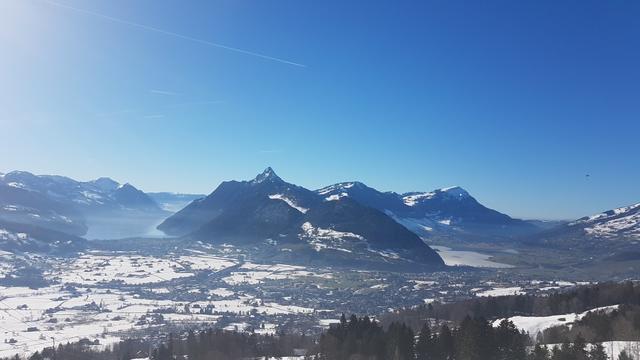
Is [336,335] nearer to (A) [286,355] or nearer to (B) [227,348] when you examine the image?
(A) [286,355]

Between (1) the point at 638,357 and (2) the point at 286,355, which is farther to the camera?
(2) the point at 286,355

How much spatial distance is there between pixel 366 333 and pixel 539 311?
210ft

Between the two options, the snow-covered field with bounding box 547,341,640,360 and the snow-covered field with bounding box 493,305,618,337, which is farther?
the snow-covered field with bounding box 493,305,618,337

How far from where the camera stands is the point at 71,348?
12800cm

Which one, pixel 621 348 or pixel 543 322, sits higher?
pixel 543 322

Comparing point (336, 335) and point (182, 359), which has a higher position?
point (336, 335)

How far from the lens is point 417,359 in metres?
88.3

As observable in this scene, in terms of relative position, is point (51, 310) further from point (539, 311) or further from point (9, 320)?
point (539, 311)

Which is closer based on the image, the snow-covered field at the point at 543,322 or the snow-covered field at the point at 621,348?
the snow-covered field at the point at 621,348

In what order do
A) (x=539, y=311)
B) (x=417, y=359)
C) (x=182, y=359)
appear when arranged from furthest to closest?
(x=539, y=311)
(x=182, y=359)
(x=417, y=359)

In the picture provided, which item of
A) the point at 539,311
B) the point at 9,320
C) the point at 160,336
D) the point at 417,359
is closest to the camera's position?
the point at 417,359

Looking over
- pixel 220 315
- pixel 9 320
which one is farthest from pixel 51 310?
pixel 220 315

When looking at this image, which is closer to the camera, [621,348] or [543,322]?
[621,348]

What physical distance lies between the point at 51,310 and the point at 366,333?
473ft
